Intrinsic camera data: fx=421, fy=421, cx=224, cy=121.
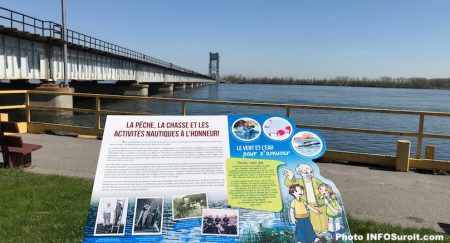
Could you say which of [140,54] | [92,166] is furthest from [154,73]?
[92,166]

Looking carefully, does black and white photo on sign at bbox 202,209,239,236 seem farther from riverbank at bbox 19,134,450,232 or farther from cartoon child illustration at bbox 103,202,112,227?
riverbank at bbox 19,134,450,232

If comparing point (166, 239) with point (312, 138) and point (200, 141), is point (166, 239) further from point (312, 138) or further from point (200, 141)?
point (312, 138)

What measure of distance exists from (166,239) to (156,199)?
337 millimetres

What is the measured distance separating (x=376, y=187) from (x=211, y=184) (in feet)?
15.0

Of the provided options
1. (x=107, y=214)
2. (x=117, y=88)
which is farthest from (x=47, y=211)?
(x=117, y=88)

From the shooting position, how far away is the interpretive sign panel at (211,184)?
10.2 ft

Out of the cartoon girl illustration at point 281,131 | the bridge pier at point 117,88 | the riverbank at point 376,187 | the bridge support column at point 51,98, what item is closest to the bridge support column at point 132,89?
the bridge pier at point 117,88

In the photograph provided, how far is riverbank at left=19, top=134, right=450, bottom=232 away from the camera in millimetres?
5574

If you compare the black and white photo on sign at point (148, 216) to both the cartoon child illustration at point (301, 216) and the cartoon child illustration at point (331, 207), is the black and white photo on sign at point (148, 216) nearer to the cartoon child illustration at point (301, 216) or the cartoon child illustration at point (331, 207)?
the cartoon child illustration at point (301, 216)

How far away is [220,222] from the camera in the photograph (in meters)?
3.17

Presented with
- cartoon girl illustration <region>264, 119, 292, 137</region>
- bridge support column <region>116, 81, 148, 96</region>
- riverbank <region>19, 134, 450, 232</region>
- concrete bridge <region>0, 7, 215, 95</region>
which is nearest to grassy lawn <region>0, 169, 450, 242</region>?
riverbank <region>19, 134, 450, 232</region>

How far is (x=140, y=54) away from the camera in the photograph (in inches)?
2403

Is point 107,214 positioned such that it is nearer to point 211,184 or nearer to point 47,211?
point 211,184

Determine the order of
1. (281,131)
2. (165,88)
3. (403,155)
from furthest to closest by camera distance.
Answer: (165,88) → (403,155) → (281,131)
